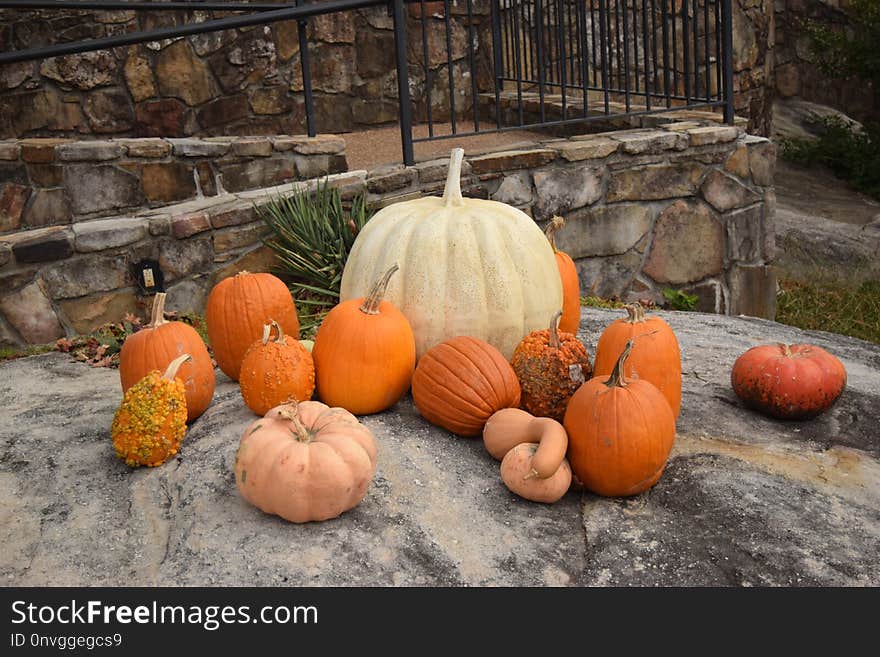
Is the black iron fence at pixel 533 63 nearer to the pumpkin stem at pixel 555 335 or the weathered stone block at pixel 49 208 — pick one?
the weathered stone block at pixel 49 208

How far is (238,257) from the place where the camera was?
15.7ft

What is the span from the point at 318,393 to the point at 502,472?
75 centimetres

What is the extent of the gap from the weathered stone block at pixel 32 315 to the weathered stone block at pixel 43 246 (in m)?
0.13

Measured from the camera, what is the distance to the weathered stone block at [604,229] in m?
5.62

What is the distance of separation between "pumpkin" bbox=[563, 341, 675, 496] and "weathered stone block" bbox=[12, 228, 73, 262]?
9.20ft

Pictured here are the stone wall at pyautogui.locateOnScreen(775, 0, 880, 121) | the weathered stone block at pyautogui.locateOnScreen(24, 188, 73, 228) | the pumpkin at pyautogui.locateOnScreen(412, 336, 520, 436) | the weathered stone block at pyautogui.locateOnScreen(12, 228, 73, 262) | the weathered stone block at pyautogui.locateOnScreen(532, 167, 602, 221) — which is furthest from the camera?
the stone wall at pyautogui.locateOnScreen(775, 0, 880, 121)

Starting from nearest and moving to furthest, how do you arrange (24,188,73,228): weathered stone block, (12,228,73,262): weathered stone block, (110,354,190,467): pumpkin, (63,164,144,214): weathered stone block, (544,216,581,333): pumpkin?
(110,354,190,467): pumpkin, (544,216,581,333): pumpkin, (12,228,73,262): weathered stone block, (63,164,144,214): weathered stone block, (24,188,73,228): weathered stone block

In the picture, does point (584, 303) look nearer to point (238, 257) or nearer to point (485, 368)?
point (238, 257)

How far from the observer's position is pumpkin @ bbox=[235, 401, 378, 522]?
2.36 meters

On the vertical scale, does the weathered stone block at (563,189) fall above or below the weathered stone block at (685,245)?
above

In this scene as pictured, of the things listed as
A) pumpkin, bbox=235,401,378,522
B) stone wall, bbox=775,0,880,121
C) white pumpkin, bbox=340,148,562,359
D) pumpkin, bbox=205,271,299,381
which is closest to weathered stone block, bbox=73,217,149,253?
pumpkin, bbox=205,271,299,381

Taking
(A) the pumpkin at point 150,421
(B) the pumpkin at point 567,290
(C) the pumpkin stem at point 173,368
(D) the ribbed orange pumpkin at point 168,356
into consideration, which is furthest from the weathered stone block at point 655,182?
(A) the pumpkin at point 150,421

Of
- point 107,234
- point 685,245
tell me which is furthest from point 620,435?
point 685,245

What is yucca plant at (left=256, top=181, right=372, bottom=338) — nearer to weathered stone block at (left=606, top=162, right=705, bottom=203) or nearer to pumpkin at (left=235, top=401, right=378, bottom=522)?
weathered stone block at (left=606, top=162, right=705, bottom=203)
